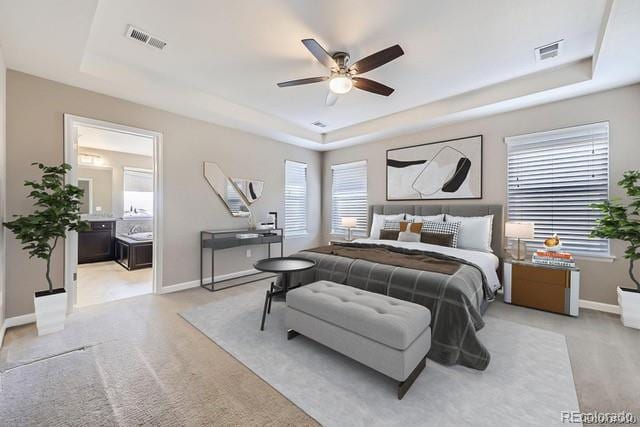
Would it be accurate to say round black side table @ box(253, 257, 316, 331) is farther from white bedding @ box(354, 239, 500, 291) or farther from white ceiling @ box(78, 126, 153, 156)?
white ceiling @ box(78, 126, 153, 156)

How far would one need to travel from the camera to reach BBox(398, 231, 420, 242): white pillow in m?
4.01

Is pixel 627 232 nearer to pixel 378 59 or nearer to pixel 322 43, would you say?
pixel 378 59

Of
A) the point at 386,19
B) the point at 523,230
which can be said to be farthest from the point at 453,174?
the point at 386,19

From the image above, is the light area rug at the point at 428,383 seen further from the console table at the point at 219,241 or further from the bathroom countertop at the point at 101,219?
the bathroom countertop at the point at 101,219

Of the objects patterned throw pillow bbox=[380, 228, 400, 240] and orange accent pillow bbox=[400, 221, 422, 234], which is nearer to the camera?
orange accent pillow bbox=[400, 221, 422, 234]

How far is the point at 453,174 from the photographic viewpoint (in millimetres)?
4332

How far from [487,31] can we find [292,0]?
1.78 metres

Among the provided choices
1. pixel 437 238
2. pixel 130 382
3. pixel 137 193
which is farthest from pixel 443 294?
pixel 137 193

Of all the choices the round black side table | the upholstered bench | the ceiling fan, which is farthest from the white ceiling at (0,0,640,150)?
the upholstered bench

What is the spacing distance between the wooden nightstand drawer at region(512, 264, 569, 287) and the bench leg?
217 centimetres

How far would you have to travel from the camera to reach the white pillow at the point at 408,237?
401cm

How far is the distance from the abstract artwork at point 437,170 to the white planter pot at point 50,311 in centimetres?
483

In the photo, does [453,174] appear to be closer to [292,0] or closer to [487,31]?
[487,31]
